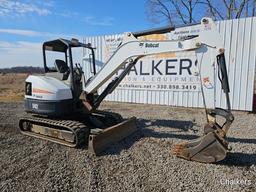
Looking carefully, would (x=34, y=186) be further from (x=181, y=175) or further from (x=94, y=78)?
(x=94, y=78)

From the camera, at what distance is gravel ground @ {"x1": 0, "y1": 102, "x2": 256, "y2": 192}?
3.71m

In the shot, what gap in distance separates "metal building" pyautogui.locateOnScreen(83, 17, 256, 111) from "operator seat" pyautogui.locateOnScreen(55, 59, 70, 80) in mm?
2160

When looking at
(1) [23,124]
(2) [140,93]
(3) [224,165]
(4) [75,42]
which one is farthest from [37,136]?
(2) [140,93]

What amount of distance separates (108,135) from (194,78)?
6013 mm

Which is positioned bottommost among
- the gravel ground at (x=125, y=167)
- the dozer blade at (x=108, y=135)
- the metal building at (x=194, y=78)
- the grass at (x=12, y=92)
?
the grass at (x=12, y=92)

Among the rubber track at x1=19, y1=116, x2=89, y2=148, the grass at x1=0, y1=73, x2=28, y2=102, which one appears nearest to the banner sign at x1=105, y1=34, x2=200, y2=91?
the rubber track at x1=19, y1=116, x2=89, y2=148

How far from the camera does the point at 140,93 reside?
1181 centimetres

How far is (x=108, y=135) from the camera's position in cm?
536

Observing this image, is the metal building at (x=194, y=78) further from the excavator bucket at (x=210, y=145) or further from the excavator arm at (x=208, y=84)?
the excavator bucket at (x=210, y=145)

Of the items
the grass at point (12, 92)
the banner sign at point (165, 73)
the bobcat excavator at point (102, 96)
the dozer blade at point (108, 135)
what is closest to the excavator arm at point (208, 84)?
the bobcat excavator at point (102, 96)

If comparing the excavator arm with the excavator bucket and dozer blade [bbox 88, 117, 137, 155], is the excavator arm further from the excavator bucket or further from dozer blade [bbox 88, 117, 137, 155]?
dozer blade [bbox 88, 117, 137, 155]

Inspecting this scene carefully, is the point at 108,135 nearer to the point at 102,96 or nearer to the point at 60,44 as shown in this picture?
the point at 102,96

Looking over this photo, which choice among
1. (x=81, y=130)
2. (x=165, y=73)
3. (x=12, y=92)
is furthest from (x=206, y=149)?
(x=12, y=92)

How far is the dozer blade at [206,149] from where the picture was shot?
14.0 ft
